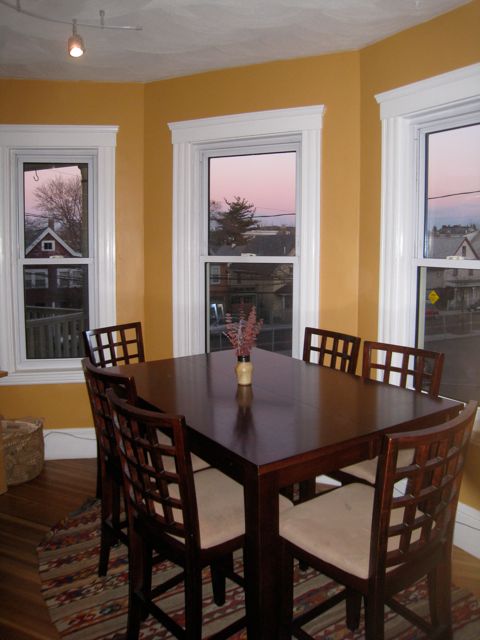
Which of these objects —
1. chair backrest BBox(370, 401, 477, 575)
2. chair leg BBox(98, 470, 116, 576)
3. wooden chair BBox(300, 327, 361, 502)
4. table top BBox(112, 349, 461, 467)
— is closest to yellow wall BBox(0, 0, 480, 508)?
wooden chair BBox(300, 327, 361, 502)

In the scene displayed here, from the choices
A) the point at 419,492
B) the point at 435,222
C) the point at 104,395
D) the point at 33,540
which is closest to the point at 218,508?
the point at 104,395

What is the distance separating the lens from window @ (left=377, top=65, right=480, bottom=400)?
2.76 meters

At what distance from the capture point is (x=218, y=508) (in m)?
1.97

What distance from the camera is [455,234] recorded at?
2.87 meters

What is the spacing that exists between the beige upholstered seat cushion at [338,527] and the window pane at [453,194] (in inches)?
55.6

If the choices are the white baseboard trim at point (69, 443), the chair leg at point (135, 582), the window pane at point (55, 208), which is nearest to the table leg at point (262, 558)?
the chair leg at point (135, 582)

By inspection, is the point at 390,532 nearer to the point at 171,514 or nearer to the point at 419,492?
the point at 419,492

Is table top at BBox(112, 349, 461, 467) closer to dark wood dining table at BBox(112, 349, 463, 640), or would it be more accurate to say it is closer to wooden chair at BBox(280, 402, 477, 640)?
dark wood dining table at BBox(112, 349, 463, 640)

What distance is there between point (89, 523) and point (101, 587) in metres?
0.59

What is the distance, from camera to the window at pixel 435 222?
276cm

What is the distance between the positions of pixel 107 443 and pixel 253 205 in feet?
6.54

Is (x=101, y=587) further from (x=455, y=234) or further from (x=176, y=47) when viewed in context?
(x=176, y=47)

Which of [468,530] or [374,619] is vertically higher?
[374,619]

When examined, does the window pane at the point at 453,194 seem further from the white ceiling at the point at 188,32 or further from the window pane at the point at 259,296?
the window pane at the point at 259,296
